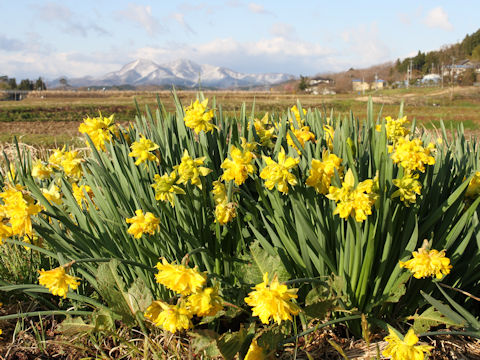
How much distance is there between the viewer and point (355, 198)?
3.96ft

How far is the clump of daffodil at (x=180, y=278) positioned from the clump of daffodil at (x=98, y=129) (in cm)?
89

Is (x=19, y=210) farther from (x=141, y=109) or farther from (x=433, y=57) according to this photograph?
(x=433, y=57)

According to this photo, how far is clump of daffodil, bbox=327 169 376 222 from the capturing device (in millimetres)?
1191

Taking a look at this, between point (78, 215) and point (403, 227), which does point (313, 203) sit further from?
point (78, 215)

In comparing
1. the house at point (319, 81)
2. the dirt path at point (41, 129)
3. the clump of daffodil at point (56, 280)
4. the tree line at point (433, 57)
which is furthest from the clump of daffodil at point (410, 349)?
the house at point (319, 81)

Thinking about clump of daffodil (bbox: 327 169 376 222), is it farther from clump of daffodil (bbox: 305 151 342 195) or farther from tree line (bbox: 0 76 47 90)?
tree line (bbox: 0 76 47 90)

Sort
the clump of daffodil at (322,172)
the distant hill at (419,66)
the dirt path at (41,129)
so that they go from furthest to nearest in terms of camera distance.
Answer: the distant hill at (419,66), the dirt path at (41,129), the clump of daffodil at (322,172)

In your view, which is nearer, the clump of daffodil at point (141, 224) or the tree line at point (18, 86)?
the clump of daffodil at point (141, 224)

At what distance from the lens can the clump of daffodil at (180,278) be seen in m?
1.08

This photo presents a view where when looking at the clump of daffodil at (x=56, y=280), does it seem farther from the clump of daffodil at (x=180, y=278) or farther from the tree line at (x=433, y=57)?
the tree line at (x=433, y=57)

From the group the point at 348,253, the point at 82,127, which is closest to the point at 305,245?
the point at 348,253

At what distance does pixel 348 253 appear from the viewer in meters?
1.42

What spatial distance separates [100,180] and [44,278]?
0.57m

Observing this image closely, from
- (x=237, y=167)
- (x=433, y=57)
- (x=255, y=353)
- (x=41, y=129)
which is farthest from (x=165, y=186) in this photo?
(x=433, y=57)
